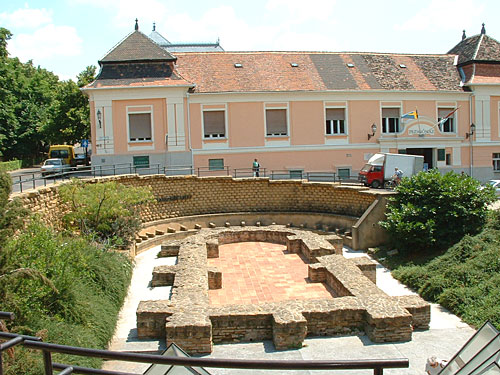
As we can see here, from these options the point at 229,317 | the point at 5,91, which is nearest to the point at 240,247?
the point at 229,317

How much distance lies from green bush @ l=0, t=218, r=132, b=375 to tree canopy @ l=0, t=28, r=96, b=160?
34.7 meters

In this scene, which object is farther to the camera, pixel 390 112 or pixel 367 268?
pixel 390 112

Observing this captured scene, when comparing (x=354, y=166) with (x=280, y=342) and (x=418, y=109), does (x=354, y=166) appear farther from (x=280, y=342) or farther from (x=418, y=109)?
(x=280, y=342)

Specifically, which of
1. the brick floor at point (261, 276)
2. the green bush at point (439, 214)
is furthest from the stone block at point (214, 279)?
the green bush at point (439, 214)

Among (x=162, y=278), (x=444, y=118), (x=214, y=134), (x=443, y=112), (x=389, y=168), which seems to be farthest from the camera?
(x=443, y=112)

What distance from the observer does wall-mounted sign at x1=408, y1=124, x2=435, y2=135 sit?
33.2 m

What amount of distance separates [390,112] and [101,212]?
822 inches

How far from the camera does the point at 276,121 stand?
107 ft

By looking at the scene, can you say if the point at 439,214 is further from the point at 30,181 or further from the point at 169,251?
the point at 30,181

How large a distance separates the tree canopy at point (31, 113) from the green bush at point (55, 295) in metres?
34.7

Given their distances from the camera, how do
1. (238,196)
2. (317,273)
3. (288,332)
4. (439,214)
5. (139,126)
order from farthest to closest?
(139,126), (238,196), (439,214), (317,273), (288,332)

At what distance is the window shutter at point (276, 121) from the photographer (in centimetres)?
3253

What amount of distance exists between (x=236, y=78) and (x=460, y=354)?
1110 inches

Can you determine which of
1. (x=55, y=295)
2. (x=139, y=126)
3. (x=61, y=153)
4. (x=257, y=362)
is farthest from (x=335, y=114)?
(x=257, y=362)
